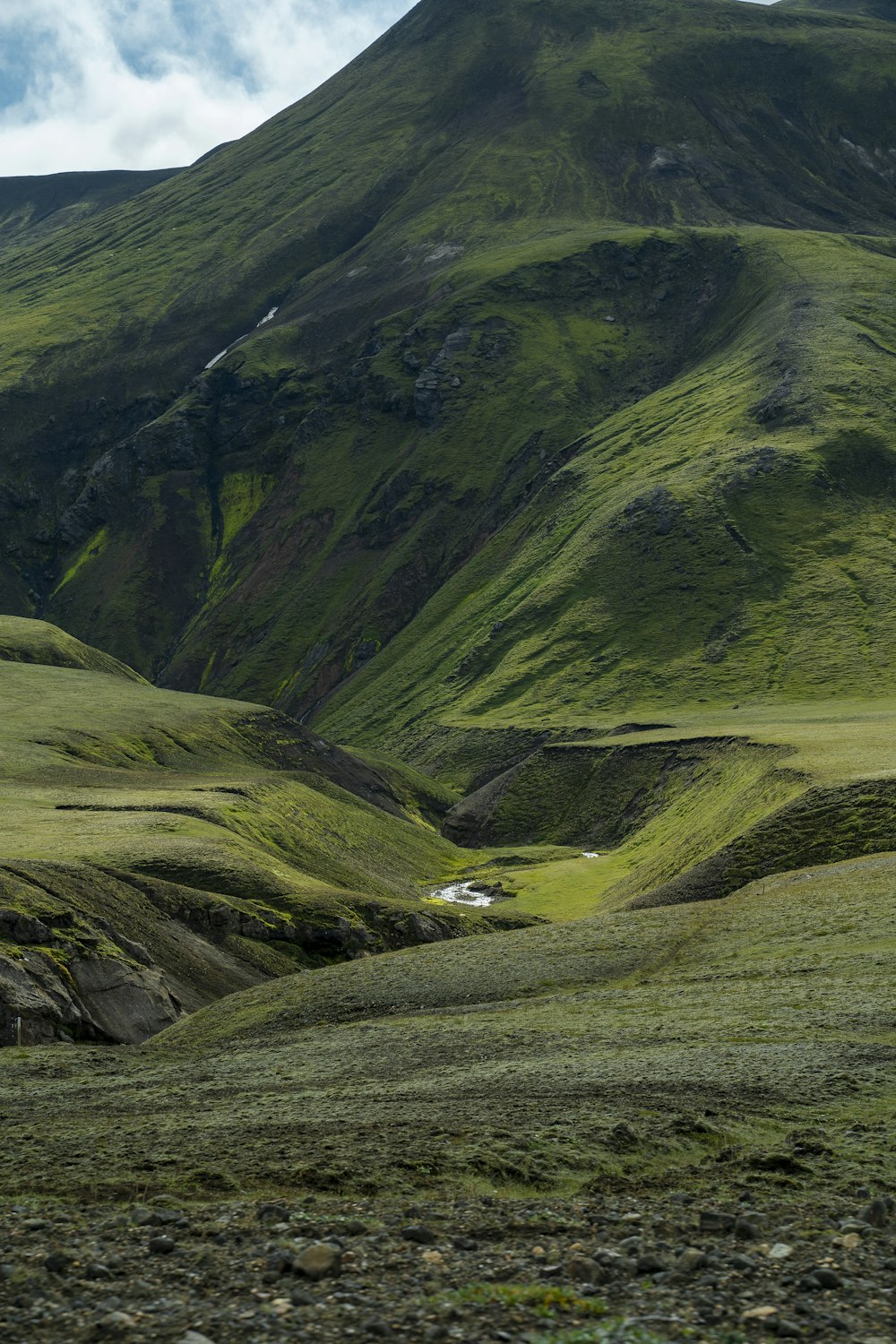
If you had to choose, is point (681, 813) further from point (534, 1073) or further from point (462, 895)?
point (534, 1073)

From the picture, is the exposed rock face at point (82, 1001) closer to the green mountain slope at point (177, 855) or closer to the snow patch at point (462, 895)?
the green mountain slope at point (177, 855)

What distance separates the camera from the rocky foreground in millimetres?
17344

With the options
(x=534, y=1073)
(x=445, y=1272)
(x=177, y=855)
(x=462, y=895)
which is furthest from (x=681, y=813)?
(x=445, y=1272)

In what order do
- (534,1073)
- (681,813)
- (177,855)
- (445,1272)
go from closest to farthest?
(445,1272) → (534,1073) → (177,855) → (681,813)

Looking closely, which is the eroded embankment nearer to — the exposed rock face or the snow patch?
the snow patch

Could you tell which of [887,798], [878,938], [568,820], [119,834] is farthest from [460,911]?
[568,820]

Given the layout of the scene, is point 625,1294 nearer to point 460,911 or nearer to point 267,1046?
point 267,1046

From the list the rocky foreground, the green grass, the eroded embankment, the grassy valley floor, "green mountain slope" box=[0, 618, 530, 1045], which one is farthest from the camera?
the eroded embankment

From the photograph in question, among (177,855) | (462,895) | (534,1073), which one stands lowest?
(462,895)

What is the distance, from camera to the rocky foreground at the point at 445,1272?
56.9 feet

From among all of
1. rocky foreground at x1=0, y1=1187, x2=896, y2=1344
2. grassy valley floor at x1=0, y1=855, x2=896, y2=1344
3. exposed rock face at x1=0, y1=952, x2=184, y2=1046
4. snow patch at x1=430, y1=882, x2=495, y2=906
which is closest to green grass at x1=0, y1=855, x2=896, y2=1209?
grassy valley floor at x1=0, y1=855, x2=896, y2=1344

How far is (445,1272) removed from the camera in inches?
760

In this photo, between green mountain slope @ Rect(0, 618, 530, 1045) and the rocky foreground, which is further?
green mountain slope @ Rect(0, 618, 530, 1045)

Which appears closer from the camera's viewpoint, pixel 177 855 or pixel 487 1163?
pixel 487 1163
